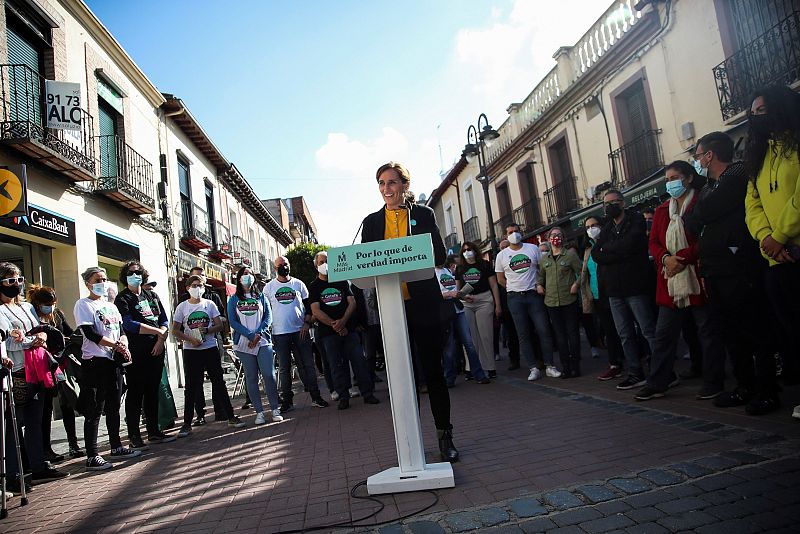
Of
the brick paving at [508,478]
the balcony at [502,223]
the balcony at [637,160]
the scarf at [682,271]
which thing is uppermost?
the balcony at [502,223]

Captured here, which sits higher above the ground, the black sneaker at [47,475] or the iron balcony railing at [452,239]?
the iron balcony railing at [452,239]

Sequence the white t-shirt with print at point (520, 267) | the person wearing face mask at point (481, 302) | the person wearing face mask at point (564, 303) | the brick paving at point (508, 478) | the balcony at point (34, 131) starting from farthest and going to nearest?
the balcony at point (34, 131) → the person wearing face mask at point (481, 302) → the white t-shirt with print at point (520, 267) → the person wearing face mask at point (564, 303) → the brick paving at point (508, 478)

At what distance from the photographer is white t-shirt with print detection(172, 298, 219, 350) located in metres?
6.59

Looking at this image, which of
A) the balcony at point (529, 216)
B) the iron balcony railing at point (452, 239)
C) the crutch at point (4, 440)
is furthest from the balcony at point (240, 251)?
the crutch at point (4, 440)

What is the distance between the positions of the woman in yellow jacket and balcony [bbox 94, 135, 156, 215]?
11607mm

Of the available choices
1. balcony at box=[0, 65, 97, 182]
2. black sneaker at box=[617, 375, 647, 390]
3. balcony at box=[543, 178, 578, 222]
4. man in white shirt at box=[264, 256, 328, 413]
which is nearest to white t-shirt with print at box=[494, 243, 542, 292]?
black sneaker at box=[617, 375, 647, 390]

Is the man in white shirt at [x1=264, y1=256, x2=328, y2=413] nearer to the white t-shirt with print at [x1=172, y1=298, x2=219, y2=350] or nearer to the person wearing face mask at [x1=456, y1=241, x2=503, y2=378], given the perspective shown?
the white t-shirt with print at [x1=172, y1=298, x2=219, y2=350]

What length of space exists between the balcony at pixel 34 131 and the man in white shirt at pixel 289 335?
196 inches

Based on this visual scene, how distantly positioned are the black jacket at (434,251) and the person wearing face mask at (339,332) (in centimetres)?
311

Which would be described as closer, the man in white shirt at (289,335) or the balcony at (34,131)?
the man in white shirt at (289,335)

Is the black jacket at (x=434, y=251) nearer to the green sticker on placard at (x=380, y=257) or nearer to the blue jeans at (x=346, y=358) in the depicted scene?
the green sticker on placard at (x=380, y=257)

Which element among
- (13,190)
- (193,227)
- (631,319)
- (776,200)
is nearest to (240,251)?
(193,227)

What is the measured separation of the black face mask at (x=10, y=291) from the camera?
4.56m

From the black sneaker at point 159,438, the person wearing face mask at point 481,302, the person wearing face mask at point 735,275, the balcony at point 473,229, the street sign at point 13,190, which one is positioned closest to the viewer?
the person wearing face mask at point 735,275
